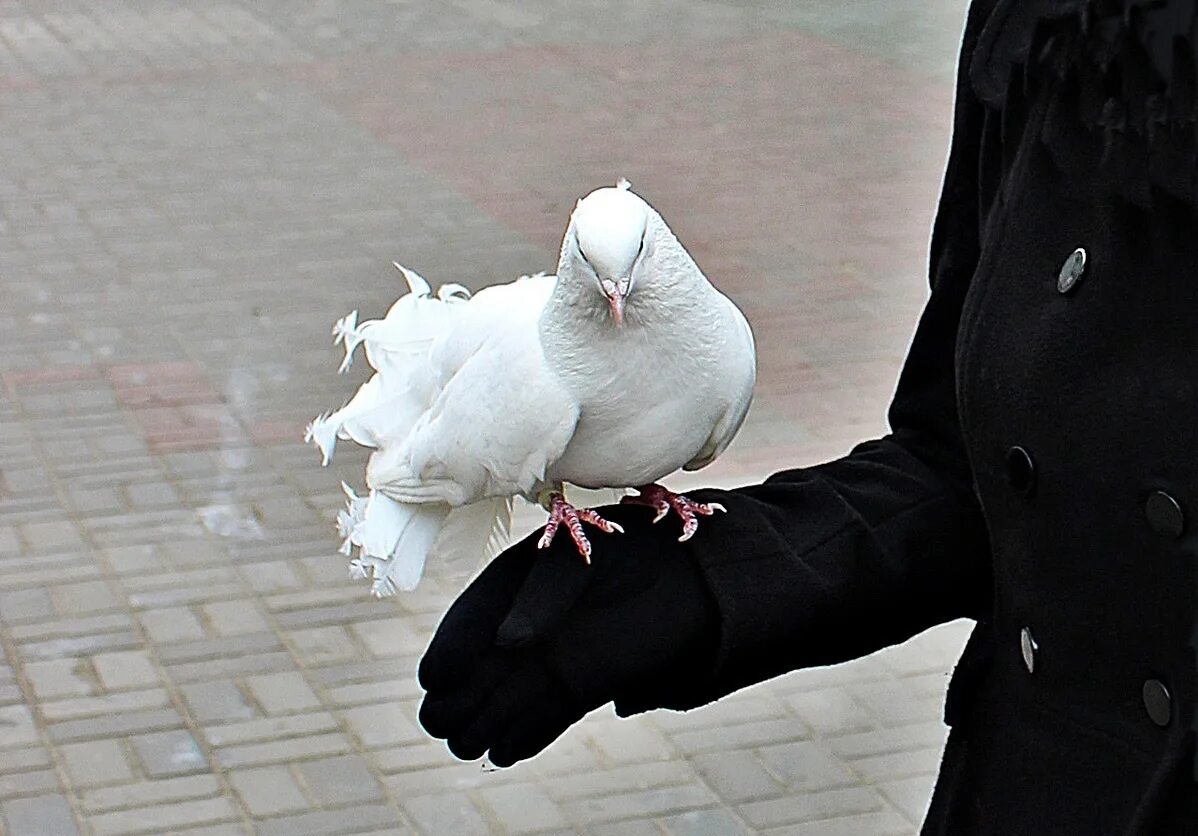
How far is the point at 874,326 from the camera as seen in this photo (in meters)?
6.20

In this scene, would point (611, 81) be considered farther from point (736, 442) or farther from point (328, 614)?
point (328, 614)

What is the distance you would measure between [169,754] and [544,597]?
8.33 feet

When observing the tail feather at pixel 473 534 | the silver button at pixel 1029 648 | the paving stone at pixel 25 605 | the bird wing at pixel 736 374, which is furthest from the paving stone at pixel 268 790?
the silver button at pixel 1029 648

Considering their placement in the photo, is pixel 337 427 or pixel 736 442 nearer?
pixel 337 427

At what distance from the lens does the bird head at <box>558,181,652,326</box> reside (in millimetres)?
1602

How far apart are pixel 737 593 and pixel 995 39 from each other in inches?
20.2

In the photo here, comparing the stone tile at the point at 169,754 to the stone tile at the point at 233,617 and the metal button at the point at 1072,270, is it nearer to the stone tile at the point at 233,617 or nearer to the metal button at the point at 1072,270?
the stone tile at the point at 233,617

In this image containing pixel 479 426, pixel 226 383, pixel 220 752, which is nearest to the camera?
pixel 479 426

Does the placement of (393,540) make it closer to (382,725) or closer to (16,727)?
(382,725)

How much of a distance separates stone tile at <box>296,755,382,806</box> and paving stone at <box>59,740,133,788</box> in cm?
37

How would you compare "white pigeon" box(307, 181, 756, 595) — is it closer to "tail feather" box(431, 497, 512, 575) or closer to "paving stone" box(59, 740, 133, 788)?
"tail feather" box(431, 497, 512, 575)

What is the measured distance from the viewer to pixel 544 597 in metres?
1.52

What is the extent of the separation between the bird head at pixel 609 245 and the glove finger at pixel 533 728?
1.14 feet

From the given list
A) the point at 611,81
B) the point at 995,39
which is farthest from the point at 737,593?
the point at 611,81
